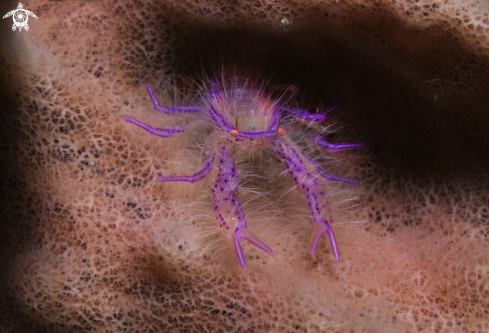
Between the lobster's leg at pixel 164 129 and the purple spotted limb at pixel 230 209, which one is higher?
the lobster's leg at pixel 164 129

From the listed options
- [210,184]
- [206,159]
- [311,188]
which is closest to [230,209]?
[210,184]

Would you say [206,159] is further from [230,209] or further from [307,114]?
[307,114]

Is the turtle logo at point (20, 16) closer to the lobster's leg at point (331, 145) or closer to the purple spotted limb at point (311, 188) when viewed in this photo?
the purple spotted limb at point (311, 188)

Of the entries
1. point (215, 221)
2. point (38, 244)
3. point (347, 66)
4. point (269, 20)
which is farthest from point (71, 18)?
point (347, 66)

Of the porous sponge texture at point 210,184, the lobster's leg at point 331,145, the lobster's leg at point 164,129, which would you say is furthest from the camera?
the lobster's leg at point 331,145

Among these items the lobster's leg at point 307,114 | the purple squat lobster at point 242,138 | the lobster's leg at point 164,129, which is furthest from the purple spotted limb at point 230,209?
the lobster's leg at point 307,114

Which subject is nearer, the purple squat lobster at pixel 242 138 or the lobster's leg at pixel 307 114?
the purple squat lobster at pixel 242 138
